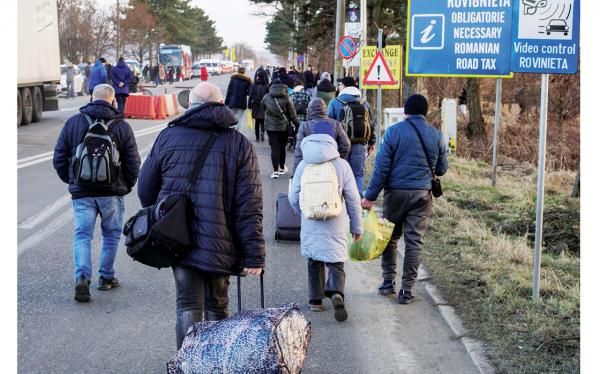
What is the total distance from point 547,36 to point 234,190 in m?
3.56

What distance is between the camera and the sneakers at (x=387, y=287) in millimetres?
7656

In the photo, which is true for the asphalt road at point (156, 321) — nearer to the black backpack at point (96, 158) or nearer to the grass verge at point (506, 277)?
the grass verge at point (506, 277)

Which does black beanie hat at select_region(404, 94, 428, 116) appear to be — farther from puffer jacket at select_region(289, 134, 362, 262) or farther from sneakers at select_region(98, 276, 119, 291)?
sneakers at select_region(98, 276, 119, 291)

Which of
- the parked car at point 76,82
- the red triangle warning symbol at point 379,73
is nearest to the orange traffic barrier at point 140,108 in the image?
the parked car at point 76,82

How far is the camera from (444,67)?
32.8ft

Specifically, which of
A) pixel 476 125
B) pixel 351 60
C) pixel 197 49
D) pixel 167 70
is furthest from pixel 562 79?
pixel 197 49

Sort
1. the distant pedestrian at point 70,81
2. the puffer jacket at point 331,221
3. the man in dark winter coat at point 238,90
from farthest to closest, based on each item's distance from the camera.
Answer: the distant pedestrian at point 70,81 → the man in dark winter coat at point 238,90 → the puffer jacket at point 331,221

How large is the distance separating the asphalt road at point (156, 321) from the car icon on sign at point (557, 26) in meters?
2.59

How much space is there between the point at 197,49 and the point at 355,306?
123 m

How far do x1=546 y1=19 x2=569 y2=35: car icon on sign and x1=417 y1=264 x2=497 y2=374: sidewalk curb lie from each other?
2.50 metres

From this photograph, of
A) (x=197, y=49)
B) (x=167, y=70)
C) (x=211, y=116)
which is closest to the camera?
(x=211, y=116)

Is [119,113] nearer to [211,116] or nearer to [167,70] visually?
[211,116]

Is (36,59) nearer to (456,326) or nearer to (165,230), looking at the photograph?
(456,326)

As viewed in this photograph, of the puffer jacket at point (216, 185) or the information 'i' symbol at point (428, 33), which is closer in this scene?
the puffer jacket at point (216, 185)
